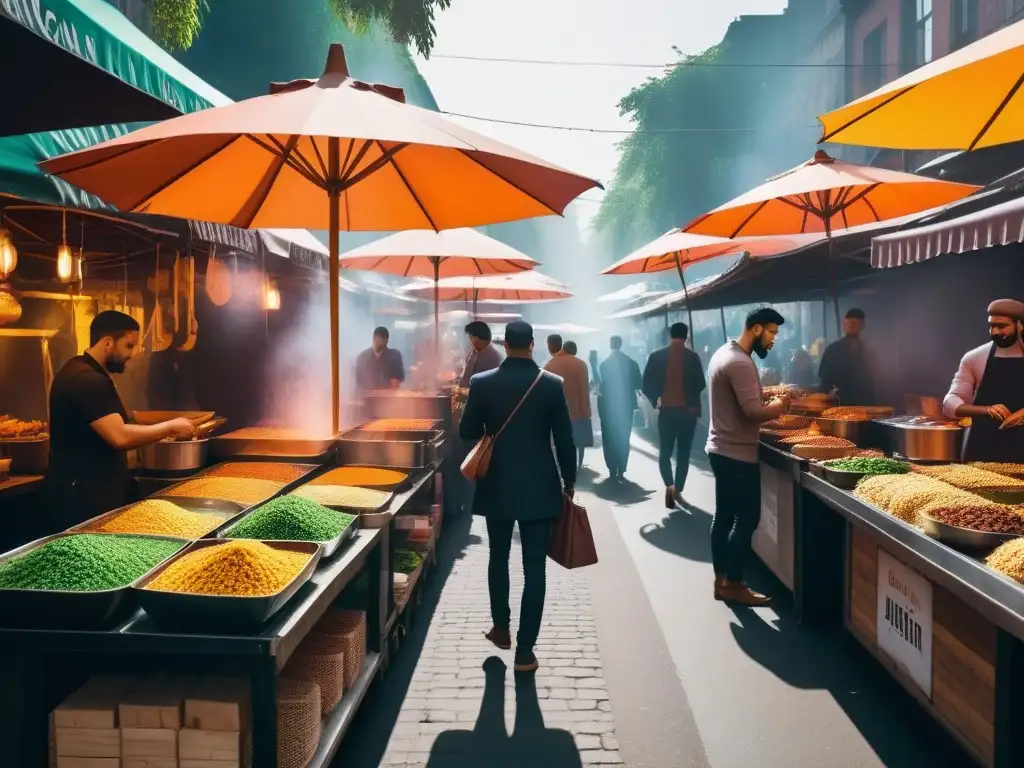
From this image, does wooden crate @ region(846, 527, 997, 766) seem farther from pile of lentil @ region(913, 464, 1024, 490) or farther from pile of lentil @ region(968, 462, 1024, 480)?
pile of lentil @ region(968, 462, 1024, 480)

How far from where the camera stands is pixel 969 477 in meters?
4.75

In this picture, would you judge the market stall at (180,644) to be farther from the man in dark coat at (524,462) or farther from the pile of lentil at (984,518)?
the pile of lentil at (984,518)

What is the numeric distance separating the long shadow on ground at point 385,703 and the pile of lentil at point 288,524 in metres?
1.08

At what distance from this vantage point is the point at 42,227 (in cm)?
707

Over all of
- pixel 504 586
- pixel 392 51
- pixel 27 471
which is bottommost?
pixel 504 586

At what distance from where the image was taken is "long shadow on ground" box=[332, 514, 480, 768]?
3.99m

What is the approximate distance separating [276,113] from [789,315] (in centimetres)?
2849

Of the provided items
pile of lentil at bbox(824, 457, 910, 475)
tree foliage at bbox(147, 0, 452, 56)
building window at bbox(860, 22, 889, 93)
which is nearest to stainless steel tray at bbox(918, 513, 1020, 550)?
pile of lentil at bbox(824, 457, 910, 475)

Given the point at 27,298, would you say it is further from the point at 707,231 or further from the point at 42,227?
the point at 707,231

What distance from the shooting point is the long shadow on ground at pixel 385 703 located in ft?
13.1

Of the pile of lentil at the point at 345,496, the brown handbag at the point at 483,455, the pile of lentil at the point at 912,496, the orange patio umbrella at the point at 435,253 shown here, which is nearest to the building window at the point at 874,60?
the orange patio umbrella at the point at 435,253

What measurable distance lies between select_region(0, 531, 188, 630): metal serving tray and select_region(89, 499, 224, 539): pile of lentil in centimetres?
91

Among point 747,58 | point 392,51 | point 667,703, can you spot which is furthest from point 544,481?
point 747,58

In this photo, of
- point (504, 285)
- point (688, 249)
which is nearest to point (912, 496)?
point (688, 249)
